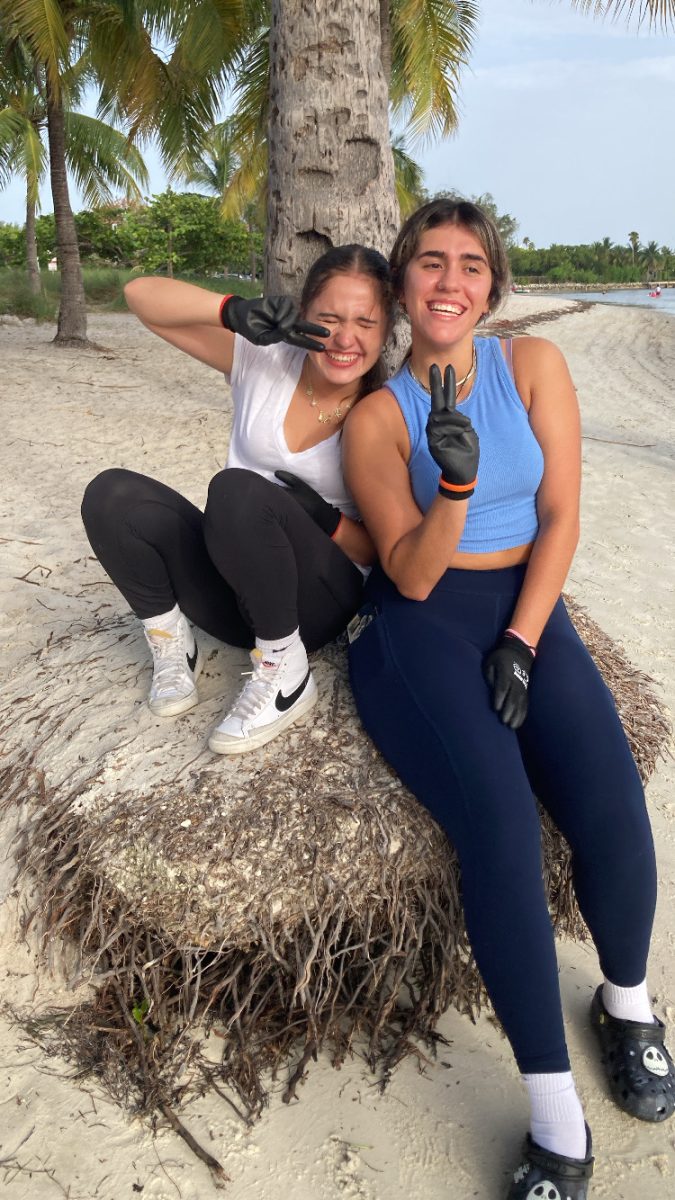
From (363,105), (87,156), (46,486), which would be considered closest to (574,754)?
(363,105)

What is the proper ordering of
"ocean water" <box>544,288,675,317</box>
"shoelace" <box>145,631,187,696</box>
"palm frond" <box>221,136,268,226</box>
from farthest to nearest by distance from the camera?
"ocean water" <box>544,288,675,317</box> → "palm frond" <box>221,136,268,226</box> → "shoelace" <box>145,631,187,696</box>

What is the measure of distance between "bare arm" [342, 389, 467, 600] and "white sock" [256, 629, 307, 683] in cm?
31

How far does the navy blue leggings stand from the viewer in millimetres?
1750

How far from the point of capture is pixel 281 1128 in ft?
6.02

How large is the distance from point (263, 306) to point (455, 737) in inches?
48.9

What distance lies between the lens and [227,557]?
6.86 feet

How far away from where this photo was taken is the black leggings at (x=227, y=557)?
208 centimetres

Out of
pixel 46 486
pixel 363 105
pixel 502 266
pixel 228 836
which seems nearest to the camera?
pixel 228 836

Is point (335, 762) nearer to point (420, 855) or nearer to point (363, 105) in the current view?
point (420, 855)

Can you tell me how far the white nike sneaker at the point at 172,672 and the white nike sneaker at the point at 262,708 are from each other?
16 cm

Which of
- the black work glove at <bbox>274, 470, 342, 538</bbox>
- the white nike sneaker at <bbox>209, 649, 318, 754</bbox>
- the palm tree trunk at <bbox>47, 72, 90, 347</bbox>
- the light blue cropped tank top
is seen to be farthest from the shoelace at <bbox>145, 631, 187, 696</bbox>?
the palm tree trunk at <bbox>47, 72, 90, 347</bbox>

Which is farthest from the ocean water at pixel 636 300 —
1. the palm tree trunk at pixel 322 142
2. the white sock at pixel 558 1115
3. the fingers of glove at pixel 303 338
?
the white sock at pixel 558 1115

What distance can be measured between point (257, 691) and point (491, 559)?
0.68 m

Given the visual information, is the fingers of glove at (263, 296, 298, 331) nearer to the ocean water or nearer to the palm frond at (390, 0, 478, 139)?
the palm frond at (390, 0, 478, 139)
